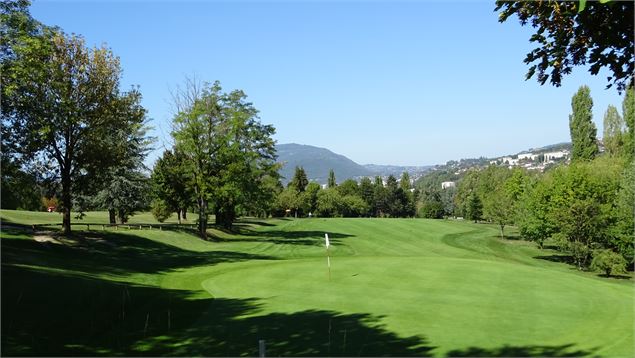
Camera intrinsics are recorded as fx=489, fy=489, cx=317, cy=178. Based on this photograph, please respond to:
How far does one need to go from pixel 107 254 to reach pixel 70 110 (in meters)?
9.48

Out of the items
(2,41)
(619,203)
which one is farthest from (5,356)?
(619,203)

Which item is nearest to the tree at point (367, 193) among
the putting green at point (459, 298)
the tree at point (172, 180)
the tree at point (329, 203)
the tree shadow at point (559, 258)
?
the tree at point (329, 203)

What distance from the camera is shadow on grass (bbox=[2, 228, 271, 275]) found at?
2423 centimetres

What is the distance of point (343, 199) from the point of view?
141125 mm

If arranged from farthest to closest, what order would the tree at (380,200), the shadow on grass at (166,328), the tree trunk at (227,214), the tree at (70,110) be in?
the tree at (380,200) < the tree trunk at (227,214) < the tree at (70,110) < the shadow on grass at (166,328)

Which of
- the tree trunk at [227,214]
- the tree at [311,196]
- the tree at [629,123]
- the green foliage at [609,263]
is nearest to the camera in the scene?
the green foliage at [609,263]

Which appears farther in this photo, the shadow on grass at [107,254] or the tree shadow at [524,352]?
the shadow on grass at [107,254]

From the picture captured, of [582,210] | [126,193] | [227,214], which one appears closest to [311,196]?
[227,214]

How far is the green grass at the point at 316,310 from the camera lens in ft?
37.2

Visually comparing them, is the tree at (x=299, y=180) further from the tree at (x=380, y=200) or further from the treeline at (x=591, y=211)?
the treeline at (x=591, y=211)

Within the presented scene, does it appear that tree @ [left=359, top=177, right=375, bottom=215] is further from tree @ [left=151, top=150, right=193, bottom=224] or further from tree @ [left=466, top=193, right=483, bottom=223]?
tree @ [left=151, top=150, right=193, bottom=224]

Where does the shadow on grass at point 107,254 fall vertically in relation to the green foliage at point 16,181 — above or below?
below

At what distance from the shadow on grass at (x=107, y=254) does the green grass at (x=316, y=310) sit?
0.36 meters

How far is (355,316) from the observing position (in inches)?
546
